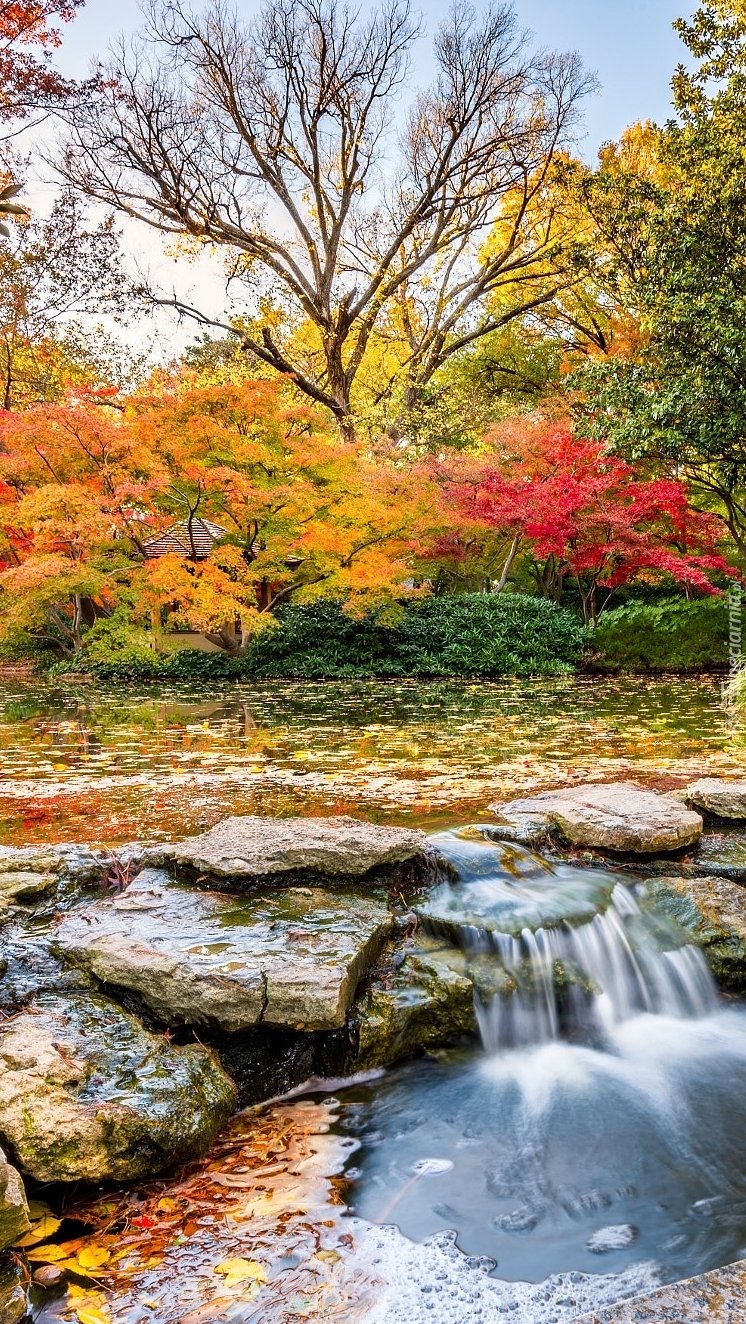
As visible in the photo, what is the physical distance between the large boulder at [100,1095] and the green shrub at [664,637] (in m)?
14.0

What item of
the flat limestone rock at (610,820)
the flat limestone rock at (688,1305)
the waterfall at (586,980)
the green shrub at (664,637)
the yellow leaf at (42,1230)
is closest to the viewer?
the flat limestone rock at (688,1305)

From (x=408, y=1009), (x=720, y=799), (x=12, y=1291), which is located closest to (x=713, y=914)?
(x=720, y=799)

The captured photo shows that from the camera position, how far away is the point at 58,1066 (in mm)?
2355

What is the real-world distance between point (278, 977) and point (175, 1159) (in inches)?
25.9

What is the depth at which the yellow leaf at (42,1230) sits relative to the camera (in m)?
2.06

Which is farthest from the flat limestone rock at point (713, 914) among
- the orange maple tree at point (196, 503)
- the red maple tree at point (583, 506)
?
the red maple tree at point (583, 506)

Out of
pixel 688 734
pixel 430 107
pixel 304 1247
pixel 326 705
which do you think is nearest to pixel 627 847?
pixel 304 1247

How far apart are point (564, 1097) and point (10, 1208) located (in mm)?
2033

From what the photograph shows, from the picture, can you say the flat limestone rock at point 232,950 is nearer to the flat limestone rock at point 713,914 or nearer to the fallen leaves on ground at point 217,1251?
the fallen leaves on ground at point 217,1251

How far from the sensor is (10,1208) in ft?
6.05

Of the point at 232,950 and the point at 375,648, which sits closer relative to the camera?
the point at 232,950

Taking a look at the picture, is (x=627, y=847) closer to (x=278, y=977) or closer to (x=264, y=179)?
(x=278, y=977)

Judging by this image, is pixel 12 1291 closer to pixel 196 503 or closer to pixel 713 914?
pixel 713 914

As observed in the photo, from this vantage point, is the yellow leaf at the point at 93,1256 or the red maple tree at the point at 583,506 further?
the red maple tree at the point at 583,506
